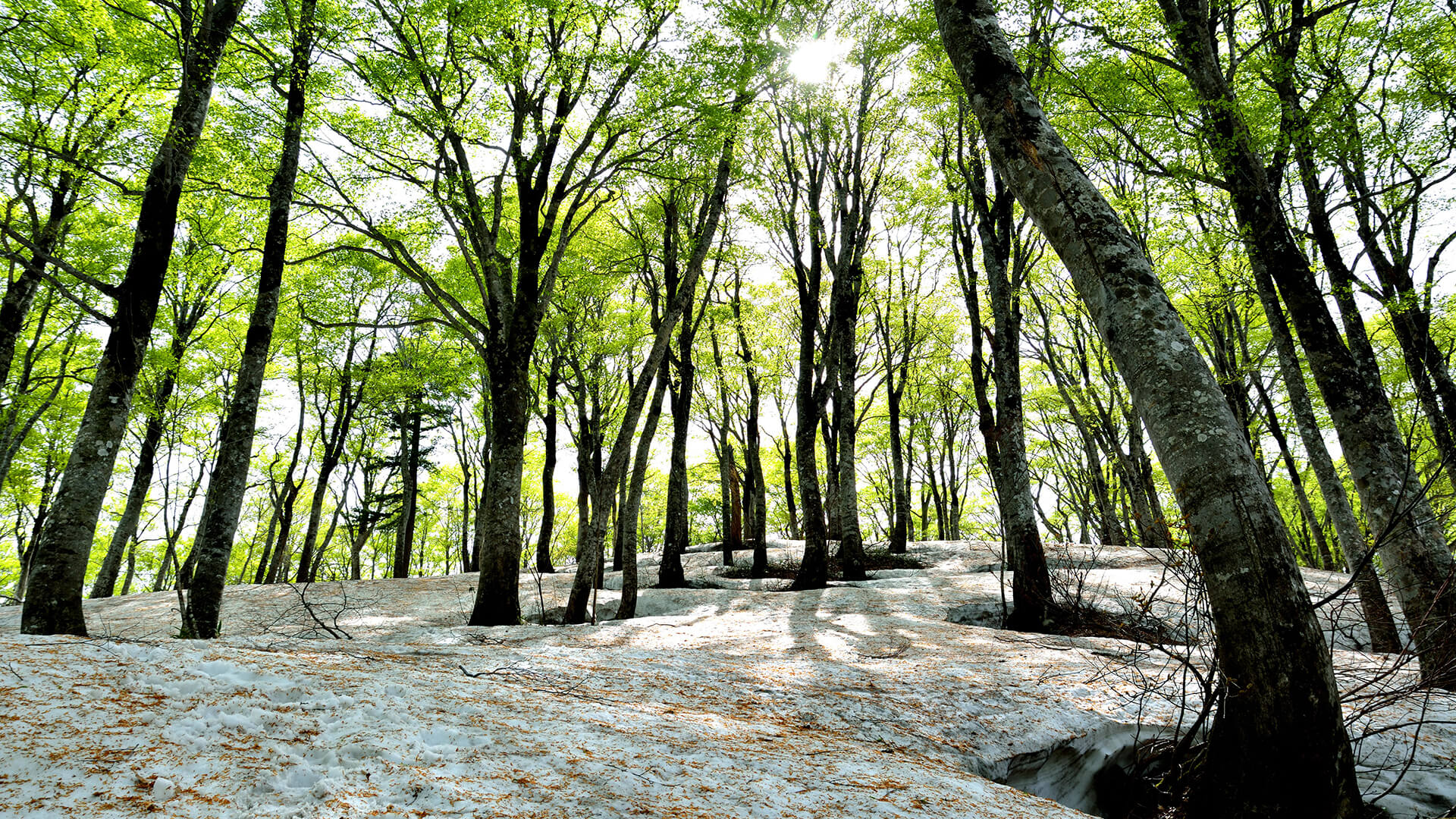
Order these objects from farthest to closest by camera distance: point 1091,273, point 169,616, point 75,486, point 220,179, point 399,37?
point 169,616 < point 220,179 < point 399,37 < point 75,486 < point 1091,273

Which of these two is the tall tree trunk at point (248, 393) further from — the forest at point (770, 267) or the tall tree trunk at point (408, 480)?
the tall tree trunk at point (408, 480)

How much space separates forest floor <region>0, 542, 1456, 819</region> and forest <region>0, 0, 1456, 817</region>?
91cm

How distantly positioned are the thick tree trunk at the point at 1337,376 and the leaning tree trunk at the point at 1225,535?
229 centimetres

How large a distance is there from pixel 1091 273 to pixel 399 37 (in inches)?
374

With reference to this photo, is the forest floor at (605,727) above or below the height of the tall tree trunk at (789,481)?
below

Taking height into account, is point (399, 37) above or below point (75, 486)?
above

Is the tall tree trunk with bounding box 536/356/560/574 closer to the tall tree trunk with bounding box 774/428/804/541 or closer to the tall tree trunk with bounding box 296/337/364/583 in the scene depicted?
the tall tree trunk with bounding box 296/337/364/583

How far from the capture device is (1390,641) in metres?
6.36

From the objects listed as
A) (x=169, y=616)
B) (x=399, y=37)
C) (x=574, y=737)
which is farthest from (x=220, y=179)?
(x=574, y=737)

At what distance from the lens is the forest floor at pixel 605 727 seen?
2.02 m

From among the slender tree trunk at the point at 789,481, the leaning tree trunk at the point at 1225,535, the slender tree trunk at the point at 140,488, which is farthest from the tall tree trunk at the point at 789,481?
the leaning tree trunk at the point at 1225,535

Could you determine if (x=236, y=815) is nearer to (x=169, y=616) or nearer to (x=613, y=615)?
(x=613, y=615)

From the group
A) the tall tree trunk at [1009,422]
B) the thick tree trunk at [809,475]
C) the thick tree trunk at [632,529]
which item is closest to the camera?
the tall tree trunk at [1009,422]

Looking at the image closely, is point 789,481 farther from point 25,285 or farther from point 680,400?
point 25,285
